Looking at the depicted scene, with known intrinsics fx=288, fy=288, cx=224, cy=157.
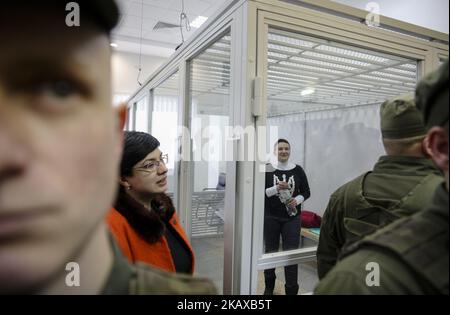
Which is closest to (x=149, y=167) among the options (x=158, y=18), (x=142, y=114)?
(x=142, y=114)

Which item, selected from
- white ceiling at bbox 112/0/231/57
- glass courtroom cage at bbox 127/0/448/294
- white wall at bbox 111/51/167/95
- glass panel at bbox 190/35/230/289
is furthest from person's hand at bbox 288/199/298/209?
white ceiling at bbox 112/0/231/57

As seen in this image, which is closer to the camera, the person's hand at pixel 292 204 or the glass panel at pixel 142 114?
the person's hand at pixel 292 204

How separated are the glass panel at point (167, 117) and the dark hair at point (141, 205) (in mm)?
728

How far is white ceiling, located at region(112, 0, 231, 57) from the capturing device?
3051 mm

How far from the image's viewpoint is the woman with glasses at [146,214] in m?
0.94

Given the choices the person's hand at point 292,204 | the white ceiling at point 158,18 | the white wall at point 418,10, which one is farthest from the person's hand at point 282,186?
the white ceiling at point 158,18

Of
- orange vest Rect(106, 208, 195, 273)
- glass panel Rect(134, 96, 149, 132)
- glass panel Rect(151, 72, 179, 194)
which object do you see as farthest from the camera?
glass panel Rect(134, 96, 149, 132)

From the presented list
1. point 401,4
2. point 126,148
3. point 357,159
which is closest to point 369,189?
A: point 357,159

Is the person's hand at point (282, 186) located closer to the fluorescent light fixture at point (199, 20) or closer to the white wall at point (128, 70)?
the white wall at point (128, 70)

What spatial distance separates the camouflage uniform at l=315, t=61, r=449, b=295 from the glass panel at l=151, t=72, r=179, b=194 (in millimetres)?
1461

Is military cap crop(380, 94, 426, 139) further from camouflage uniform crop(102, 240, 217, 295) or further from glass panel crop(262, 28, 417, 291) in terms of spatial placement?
camouflage uniform crop(102, 240, 217, 295)
